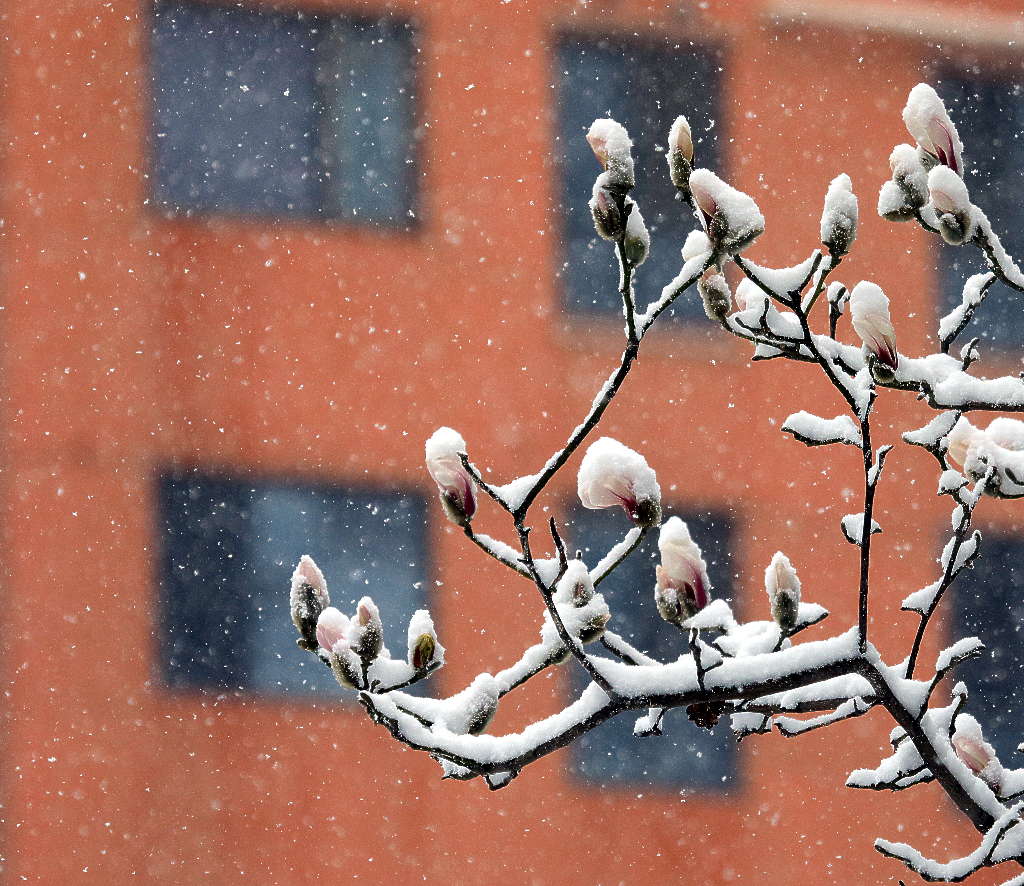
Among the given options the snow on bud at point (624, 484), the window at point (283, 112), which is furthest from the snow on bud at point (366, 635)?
the window at point (283, 112)

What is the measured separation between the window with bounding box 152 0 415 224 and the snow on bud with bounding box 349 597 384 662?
5461mm

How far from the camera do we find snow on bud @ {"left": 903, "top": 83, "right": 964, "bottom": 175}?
1.58 metres

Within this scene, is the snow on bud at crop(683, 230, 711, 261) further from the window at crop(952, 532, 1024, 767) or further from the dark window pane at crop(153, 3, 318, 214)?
the window at crop(952, 532, 1024, 767)

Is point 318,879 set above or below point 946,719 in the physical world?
below

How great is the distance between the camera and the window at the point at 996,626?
291 inches

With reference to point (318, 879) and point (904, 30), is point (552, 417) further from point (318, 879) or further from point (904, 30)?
point (904, 30)

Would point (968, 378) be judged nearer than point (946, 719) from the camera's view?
Yes

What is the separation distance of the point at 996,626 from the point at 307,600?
6468 millimetres

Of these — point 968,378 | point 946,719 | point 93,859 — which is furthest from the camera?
point 93,859

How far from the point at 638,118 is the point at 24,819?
166 inches

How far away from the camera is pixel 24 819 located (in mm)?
6176

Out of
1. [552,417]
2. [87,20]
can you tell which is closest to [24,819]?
[552,417]

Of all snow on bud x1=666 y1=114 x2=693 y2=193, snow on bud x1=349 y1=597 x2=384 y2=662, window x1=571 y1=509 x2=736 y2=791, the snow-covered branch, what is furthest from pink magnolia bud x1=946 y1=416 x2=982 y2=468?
window x1=571 y1=509 x2=736 y2=791

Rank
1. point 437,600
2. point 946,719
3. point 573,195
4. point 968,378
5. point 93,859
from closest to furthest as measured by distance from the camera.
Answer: point 968,378, point 946,719, point 93,859, point 437,600, point 573,195
